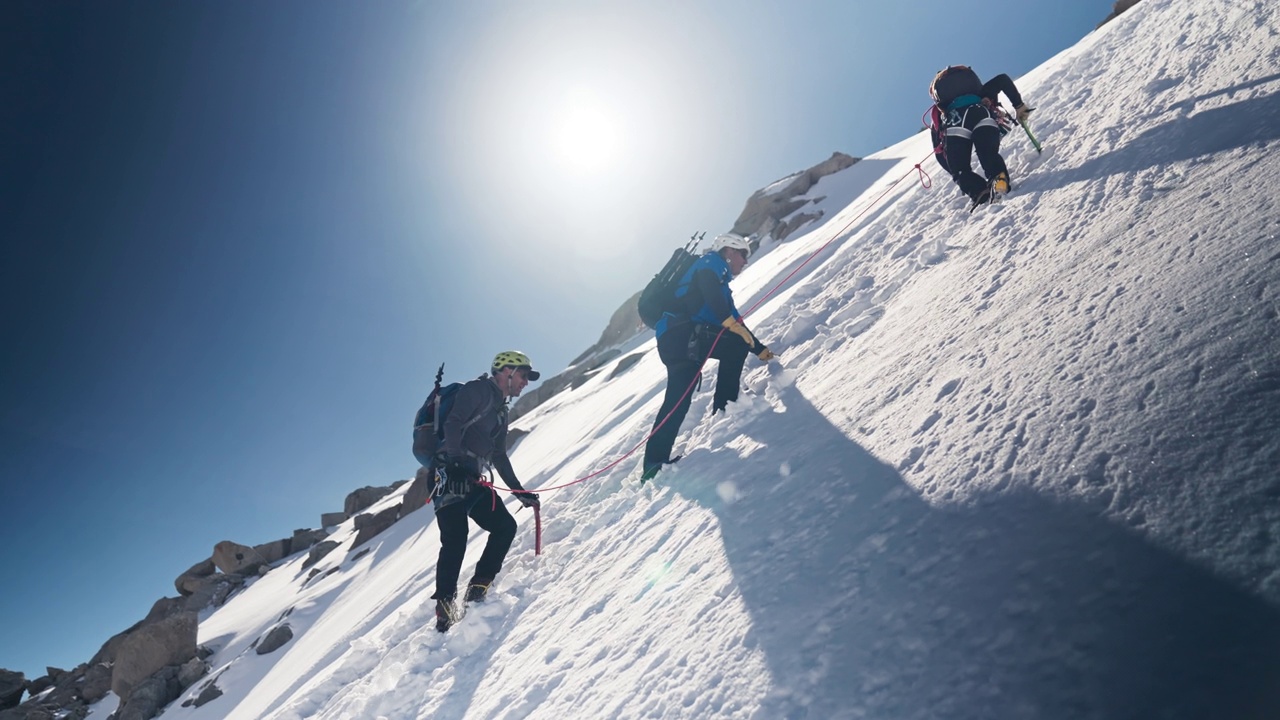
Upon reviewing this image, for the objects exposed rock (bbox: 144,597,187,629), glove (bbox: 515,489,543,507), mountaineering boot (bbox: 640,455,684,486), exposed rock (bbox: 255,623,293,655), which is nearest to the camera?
mountaineering boot (bbox: 640,455,684,486)

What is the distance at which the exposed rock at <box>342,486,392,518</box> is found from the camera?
3491 cm

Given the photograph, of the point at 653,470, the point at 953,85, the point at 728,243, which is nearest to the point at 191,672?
the point at 653,470

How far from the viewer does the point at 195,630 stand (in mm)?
16250

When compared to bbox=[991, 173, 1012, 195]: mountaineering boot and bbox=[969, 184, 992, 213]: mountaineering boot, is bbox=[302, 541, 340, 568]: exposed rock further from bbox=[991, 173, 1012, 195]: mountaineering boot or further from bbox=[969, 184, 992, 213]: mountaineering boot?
bbox=[991, 173, 1012, 195]: mountaineering boot

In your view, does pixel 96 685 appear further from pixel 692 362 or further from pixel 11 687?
pixel 692 362

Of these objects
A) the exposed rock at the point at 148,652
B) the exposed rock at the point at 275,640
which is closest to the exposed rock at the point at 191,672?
the exposed rock at the point at 148,652

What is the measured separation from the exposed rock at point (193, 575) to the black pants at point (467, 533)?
1241 inches

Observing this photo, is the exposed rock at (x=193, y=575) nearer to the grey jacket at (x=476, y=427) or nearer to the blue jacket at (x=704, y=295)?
the grey jacket at (x=476, y=427)

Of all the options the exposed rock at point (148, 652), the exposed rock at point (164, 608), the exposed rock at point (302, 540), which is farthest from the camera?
the exposed rock at point (302, 540)

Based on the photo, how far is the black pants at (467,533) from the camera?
5117 millimetres

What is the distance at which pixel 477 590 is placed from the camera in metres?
5.16

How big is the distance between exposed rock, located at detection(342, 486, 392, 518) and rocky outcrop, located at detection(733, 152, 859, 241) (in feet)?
87.1

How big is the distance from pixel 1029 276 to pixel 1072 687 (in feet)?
9.55

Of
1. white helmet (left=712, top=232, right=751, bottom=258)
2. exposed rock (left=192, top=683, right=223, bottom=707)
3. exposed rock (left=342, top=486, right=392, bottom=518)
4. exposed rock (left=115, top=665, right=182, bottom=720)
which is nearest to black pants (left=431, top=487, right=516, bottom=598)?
white helmet (left=712, top=232, right=751, bottom=258)
